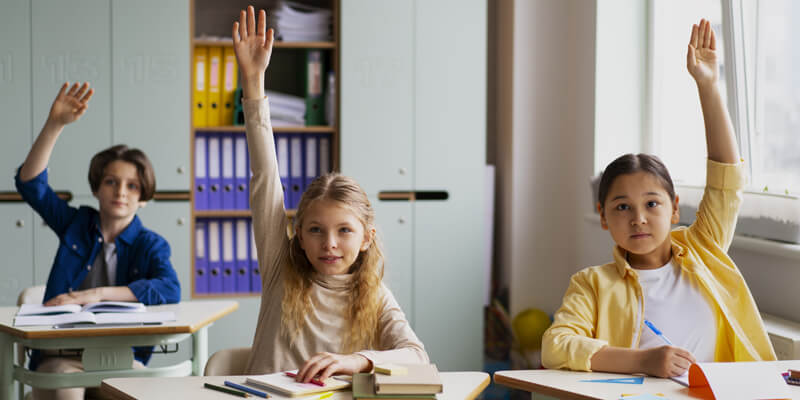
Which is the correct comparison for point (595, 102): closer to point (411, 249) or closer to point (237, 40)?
point (411, 249)

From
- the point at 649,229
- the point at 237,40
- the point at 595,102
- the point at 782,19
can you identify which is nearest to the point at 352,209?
the point at 237,40

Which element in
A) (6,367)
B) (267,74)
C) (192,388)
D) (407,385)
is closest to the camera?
(407,385)

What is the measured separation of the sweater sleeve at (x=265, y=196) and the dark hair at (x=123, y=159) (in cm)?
93

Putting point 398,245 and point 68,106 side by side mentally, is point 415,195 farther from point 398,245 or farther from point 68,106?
point 68,106

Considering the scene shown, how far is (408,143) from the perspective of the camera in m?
3.76

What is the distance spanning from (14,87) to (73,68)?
0.91ft

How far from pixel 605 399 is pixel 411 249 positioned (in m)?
2.35

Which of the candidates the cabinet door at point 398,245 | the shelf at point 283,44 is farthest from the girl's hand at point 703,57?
the shelf at point 283,44

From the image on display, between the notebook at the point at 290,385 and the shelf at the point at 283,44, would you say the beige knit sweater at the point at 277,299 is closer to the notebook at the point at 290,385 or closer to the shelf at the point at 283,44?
the notebook at the point at 290,385

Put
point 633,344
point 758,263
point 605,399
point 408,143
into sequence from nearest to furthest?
1. point 605,399
2. point 633,344
3. point 758,263
4. point 408,143

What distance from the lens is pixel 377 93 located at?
147 inches

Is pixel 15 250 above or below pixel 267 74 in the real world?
below

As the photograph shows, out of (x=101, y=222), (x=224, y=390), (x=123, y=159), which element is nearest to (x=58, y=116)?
(x=123, y=159)

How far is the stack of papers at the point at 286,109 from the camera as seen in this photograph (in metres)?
3.72
